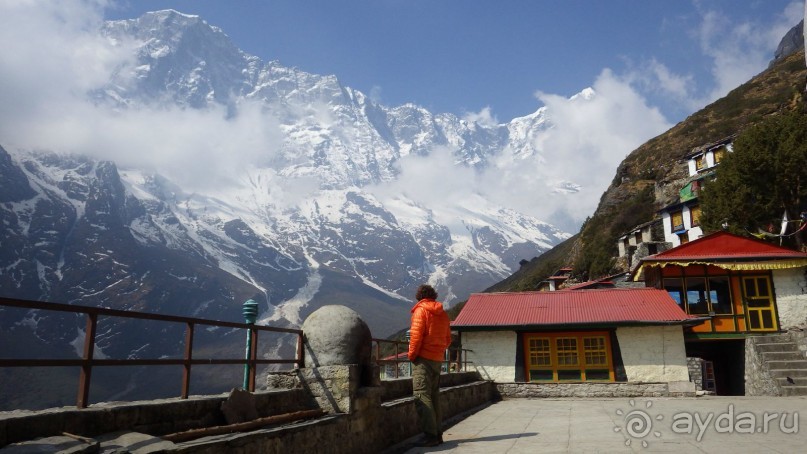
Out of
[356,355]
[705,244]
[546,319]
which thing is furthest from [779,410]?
[705,244]

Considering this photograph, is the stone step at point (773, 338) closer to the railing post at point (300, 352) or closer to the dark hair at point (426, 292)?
the dark hair at point (426, 292)

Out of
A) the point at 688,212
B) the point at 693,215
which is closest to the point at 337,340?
the point at 693,215

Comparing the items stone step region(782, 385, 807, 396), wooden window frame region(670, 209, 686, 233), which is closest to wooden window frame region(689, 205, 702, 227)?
wooden window frame region(670, 209, 686, 233)

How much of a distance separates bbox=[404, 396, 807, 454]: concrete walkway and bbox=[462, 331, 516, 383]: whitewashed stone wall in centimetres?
926

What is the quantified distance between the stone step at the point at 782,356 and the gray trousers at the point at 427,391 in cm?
1700

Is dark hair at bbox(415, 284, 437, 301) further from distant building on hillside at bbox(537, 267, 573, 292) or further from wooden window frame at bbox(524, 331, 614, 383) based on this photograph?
distant building on hillside at bbox(537, 267, 573, 292)

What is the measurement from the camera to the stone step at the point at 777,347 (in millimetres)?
19625

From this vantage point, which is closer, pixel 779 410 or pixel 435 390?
pixel 435 390

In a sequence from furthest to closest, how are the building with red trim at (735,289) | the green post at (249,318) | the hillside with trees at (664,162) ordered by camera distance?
the hillside with trees at (664,162) < the building with red trim at (735,289) < the green post at (249,318)

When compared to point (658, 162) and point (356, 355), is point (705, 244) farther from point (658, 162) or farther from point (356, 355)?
point (658, 162)

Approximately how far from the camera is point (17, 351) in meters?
138

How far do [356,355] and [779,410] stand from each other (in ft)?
29.3

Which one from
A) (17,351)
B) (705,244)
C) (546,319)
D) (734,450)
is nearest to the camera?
(734,450)

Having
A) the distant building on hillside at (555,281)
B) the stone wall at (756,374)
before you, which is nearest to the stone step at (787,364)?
the stone wall at (756,374)
